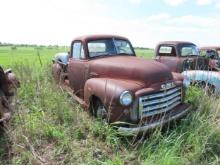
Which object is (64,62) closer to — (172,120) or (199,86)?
(199,86)

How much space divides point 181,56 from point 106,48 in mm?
4249

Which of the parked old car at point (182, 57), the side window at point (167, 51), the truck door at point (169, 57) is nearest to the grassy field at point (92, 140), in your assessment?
the parked old car at point (182, 57)

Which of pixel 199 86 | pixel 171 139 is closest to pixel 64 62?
pixel 199 86

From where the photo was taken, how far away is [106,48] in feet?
25.1

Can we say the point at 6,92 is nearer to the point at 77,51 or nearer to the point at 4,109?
the point at 4,109

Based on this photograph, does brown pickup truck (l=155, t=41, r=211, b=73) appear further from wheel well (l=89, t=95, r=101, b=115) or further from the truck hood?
wheel well (l=89, t=95, r=101, b=115)

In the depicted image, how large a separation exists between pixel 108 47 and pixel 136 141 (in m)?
2.79

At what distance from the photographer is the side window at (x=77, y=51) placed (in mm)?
7711

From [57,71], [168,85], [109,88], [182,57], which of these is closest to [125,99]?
[109,88]

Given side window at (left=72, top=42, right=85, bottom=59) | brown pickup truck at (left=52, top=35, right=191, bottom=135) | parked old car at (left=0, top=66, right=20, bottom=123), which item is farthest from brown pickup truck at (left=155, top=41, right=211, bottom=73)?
parked old car at (left=0, top=66, right=20, bottom=123)

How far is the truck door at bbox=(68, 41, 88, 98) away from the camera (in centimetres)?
743

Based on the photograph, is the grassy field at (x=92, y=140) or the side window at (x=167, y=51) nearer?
the grassy field at (x=92, y=140)

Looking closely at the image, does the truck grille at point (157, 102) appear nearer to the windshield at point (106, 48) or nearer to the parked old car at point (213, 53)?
the windshield at point (106, 48)

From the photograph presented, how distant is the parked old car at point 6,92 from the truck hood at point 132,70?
5.36 ft
